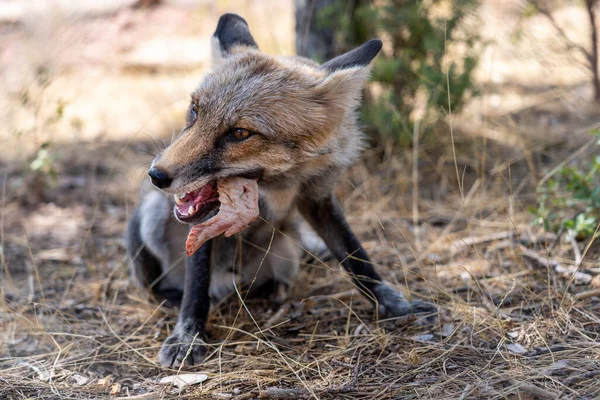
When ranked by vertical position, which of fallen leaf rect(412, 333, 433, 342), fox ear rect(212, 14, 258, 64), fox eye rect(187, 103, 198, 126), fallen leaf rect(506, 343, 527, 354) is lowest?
fallen leaf rect(412, 333, 433, 342)

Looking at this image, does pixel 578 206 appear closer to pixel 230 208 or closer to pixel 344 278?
pixel 344 278

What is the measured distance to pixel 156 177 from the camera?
10.4 feet

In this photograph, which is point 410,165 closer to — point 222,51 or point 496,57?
point 222,51

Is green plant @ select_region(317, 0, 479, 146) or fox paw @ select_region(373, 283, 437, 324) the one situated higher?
green plant @ select_region(317, 0, 479, 146)

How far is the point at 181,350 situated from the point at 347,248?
1296mm

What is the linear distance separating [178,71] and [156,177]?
730 cm

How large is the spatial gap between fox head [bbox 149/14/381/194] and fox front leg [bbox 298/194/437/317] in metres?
0.44

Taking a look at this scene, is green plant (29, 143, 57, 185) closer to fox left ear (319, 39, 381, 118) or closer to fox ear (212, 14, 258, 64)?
fox ear (212, 14, 258, 64)

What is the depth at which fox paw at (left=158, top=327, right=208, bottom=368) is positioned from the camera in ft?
11.9

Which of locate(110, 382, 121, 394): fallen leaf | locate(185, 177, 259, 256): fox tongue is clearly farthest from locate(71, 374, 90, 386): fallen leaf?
locate(185, 177, 259, 256): fox tongue

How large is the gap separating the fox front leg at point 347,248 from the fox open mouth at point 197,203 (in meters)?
0.79

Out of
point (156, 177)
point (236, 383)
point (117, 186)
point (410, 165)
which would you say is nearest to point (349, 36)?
point (410, 165)

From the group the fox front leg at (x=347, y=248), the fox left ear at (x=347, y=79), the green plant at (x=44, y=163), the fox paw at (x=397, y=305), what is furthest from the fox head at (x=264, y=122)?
the green plant at (x=44, y=163)

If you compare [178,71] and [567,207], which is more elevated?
[178,71]
